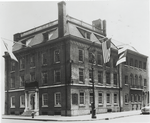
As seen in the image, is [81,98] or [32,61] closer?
[81,98]

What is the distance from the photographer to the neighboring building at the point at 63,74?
29.9 meters

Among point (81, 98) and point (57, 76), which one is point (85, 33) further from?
point (81, 98)

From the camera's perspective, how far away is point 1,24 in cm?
1880

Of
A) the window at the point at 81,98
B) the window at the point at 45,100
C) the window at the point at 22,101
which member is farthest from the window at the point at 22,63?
the window at the point at 81,98

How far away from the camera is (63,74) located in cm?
3003

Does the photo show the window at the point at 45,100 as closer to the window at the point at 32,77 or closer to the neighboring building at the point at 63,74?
the neighboring building at the point at 63,74

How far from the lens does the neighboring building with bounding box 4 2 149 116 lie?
29.9 meters

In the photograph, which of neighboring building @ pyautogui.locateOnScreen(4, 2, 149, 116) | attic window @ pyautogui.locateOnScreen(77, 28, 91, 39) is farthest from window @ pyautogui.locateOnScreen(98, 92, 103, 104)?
attic window @ pyautogui.locateOnScreen(77, 28, 91, 39)

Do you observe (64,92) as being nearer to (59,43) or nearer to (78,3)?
(59,43)

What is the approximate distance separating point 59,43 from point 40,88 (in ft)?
22.1

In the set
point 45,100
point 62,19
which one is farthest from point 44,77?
point 62,19

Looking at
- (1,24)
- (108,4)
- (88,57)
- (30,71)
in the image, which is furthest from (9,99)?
(108,4)

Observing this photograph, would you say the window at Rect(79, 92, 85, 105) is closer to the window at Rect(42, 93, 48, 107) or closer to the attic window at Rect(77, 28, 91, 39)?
the window at Rect(42, 93, 48, 107)

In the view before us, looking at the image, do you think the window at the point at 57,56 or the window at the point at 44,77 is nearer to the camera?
the window at the point at 57,56
